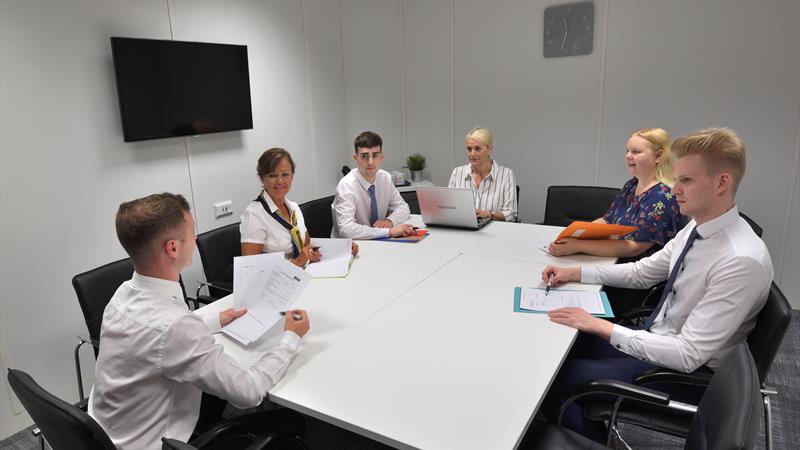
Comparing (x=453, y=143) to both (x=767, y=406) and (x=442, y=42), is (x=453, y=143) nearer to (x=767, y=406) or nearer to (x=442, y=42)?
(x=442, y=42)

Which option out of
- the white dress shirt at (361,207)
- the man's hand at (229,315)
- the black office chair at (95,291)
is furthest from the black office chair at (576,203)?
the black office chair at (95,291)

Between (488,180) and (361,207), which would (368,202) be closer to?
(361,207)

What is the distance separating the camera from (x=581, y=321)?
6.20 ft

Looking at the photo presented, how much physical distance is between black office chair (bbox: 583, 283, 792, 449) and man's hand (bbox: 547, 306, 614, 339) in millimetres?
189

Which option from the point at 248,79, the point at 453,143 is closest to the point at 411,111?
the point at 453,143

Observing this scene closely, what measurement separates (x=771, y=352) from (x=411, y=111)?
411 cm

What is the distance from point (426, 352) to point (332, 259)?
1.11m

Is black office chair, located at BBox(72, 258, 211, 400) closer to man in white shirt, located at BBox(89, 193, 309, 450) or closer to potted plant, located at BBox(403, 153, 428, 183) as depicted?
man in white shirt, located at BBox(89, 193, 309, 450)

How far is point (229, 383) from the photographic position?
4.66ft

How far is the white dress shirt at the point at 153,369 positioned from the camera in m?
1.38

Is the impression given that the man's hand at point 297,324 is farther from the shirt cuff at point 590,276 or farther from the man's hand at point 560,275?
the shirt cuff at point 590,276

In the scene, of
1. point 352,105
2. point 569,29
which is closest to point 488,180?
point 569,29

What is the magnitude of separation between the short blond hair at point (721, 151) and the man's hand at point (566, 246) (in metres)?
0.96

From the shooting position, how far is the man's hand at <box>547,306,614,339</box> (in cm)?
185
